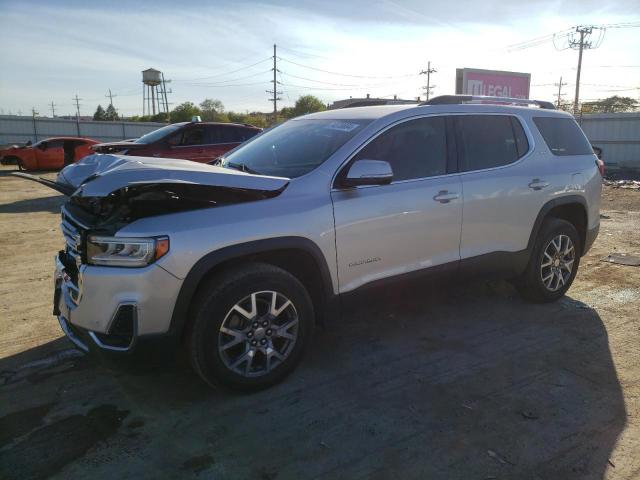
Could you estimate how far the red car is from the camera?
1020 centimetres

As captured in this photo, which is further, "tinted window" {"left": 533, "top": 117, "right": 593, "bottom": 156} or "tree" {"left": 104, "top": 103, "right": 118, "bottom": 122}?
"tree" {"left": 104, "top": 103, "right": 118, "bottom": 122}

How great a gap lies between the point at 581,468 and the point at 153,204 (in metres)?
2.75

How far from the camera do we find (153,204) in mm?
3059

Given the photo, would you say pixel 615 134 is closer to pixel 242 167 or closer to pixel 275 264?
pixel 242 167

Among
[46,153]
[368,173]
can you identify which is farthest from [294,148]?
[46,153]

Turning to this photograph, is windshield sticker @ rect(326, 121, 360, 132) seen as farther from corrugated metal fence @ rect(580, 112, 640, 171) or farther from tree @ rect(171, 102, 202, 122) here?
tree @ rect(171, 102, 202, 122)

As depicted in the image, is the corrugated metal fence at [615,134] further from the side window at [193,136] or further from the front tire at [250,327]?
the front tire at [250,327]

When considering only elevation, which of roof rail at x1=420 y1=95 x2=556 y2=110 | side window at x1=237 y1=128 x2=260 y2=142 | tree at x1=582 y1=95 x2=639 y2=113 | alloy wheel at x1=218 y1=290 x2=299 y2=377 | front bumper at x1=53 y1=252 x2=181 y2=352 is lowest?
alloy wheel at x1=218 y1=290 x2=299 y2=377

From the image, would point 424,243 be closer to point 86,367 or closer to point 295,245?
point 295,245

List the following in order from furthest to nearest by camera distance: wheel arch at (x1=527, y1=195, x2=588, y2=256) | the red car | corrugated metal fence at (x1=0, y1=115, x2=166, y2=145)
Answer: corrugated metal fence at (x1=0, y1=115, x2=166, y2=145), the red car, wheel arch at (x1=527, y1=195, x2=588, y2=256)

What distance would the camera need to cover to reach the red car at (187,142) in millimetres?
10198

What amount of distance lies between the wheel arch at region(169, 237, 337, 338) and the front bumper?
0.07 metres

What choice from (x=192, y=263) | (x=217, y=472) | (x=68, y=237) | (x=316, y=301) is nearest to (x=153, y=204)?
(x=192, y=263)

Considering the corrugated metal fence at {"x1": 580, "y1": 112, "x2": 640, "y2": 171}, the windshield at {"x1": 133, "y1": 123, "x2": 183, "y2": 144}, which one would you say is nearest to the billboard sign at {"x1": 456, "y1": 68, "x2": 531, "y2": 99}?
the windshield at {"x1": 133, "y1": 123, "x2": 183, "y2": 144}
